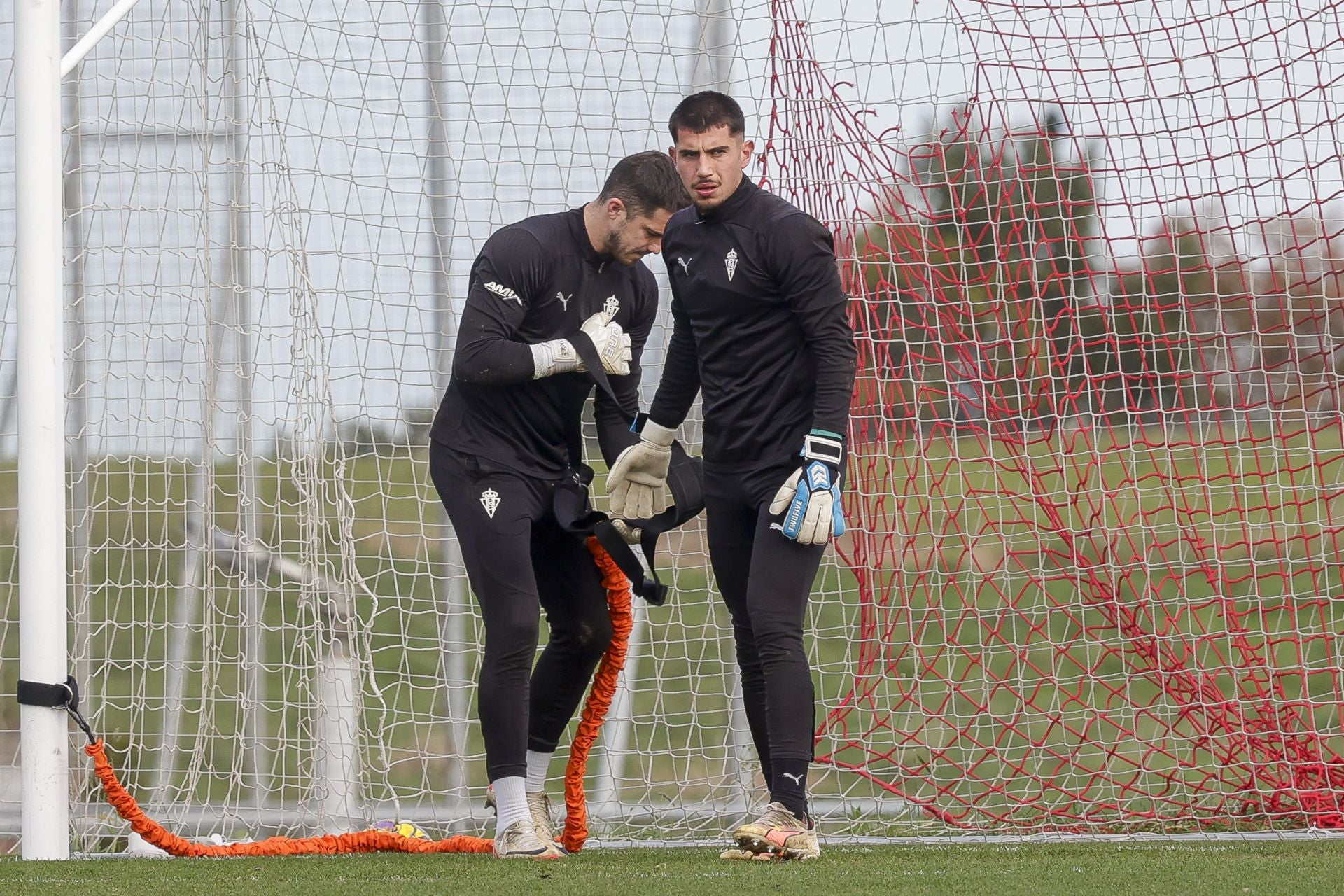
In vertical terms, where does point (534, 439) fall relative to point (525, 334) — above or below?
below

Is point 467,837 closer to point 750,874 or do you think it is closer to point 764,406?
point 750,874

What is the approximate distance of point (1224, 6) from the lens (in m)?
4.37

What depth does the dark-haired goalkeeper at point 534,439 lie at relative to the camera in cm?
332

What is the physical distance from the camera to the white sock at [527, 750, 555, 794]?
3584 mm

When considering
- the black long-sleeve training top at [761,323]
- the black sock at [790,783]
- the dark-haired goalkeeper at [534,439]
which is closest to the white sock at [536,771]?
the dark-haired goalkeeper at [534,439]

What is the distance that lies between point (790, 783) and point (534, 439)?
108cm

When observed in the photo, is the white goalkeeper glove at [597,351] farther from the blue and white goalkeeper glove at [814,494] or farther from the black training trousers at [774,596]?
the blue and white goalkeeper glove at [814,494]

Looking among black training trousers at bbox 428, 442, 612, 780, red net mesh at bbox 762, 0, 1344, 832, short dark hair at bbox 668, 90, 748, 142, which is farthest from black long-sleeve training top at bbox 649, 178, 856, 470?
red net mesh at bbox 762, 0, 1344, 832

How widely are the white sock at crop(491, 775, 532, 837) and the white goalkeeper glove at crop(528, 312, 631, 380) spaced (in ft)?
3.22

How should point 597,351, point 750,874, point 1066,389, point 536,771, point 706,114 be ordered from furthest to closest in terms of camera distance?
point 1066,389 → point 536,771 → point 597,351 → point 706,114 → point 750,874

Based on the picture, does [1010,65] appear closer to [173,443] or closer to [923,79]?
[923,79]

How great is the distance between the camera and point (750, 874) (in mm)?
2912

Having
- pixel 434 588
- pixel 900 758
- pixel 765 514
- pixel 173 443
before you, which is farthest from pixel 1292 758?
pixel 173 443

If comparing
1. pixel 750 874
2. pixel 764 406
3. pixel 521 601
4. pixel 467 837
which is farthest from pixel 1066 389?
pixel 467 837
